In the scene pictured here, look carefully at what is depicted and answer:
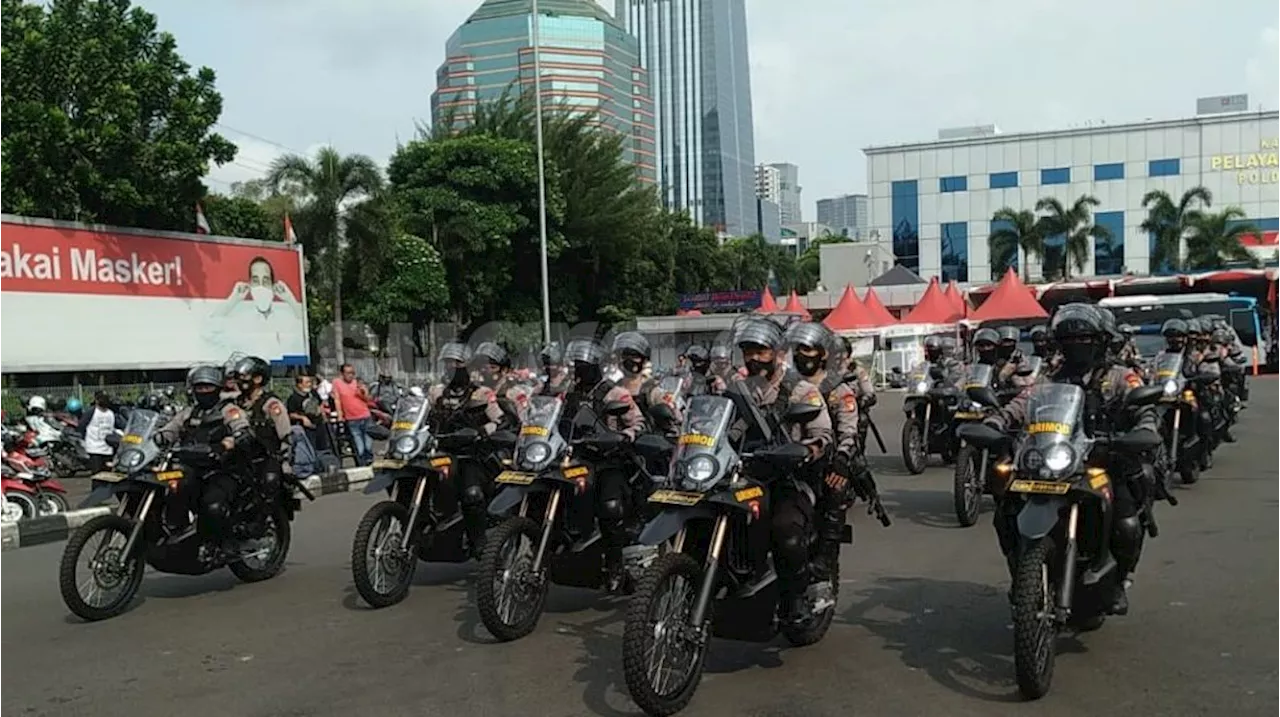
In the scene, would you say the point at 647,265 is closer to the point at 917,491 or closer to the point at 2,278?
the point at 2,278

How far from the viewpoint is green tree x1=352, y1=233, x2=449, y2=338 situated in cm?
3466

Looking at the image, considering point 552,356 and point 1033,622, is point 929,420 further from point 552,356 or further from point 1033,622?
point 1033,622

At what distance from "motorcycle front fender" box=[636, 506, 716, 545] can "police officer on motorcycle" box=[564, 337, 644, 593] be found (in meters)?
1.96

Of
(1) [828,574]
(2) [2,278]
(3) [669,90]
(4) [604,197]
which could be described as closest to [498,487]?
(1) [828,574]

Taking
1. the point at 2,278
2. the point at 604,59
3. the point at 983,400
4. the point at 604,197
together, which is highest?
the point at 604,59

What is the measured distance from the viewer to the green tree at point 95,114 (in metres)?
21.2

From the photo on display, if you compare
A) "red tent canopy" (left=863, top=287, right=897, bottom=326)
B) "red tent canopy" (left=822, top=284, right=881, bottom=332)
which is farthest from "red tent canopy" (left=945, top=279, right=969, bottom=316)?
"red tent canopy" (left=822, top=284, right=881, bottom=332)

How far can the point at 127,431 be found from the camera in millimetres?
8133

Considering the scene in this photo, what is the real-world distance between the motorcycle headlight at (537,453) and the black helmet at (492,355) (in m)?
1.85

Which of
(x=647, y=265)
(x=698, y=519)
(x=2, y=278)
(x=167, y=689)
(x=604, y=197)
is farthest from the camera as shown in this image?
(x=647, y=265)

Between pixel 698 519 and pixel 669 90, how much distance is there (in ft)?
533

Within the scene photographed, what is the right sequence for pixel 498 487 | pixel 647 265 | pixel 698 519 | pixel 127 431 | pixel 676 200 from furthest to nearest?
pixel 676 200, pixel 647 265, pixel 127 431, pixel 498 487, pixel 698 519

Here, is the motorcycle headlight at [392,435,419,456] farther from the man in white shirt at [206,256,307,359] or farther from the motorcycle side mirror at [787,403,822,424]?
the man in white shirt at [206,256,307,359]

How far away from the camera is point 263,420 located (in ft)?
28.0
